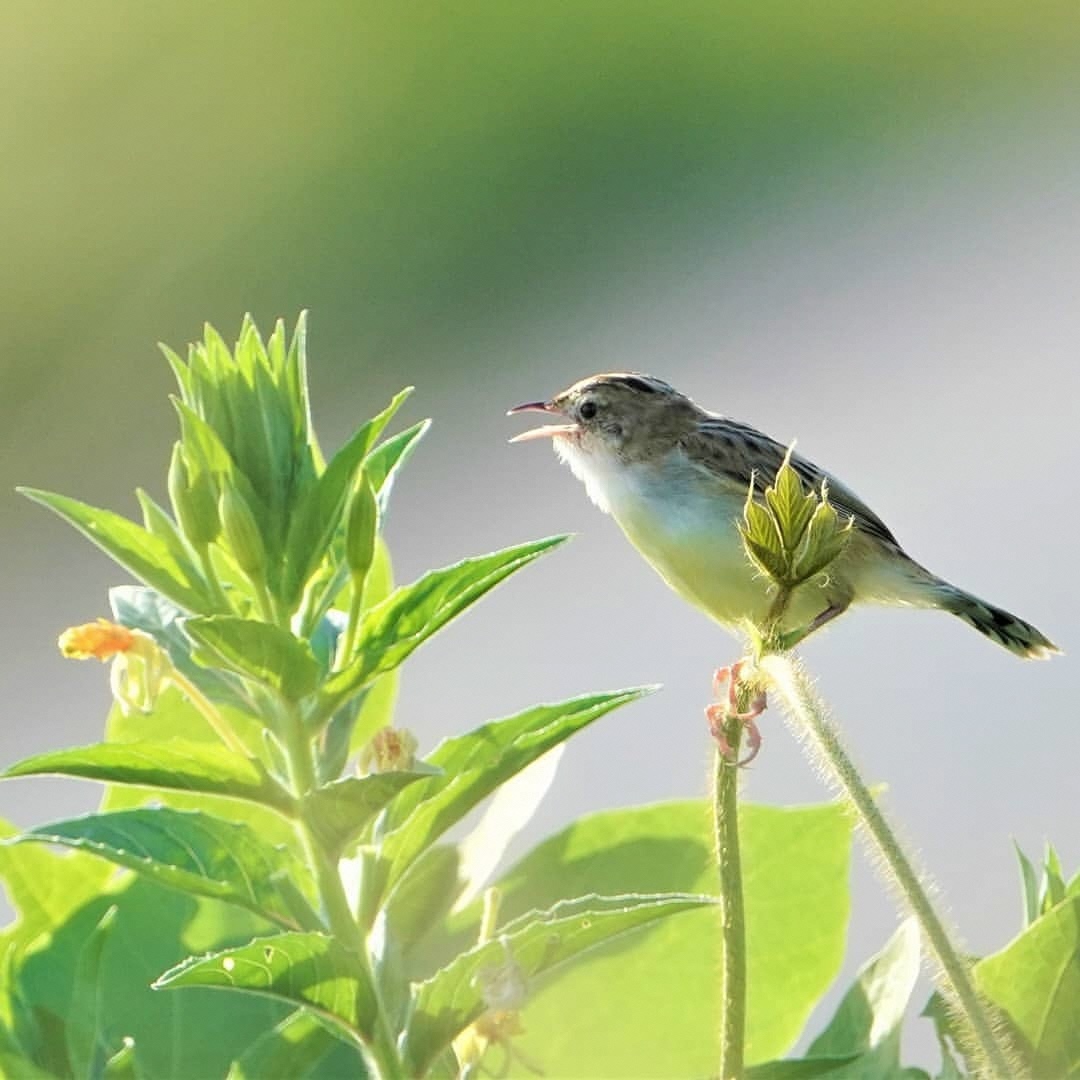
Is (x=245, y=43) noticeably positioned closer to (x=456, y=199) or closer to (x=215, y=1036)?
(x=456, y=199)

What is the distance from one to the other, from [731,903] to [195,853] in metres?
0.14

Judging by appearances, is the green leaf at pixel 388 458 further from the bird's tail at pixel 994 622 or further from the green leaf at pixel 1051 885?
the bird's tail at pixel 994 622

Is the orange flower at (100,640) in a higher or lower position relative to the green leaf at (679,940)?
higher

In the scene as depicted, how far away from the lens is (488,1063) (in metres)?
0.58

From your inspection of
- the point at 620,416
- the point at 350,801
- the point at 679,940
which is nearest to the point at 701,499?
the point at 620,416

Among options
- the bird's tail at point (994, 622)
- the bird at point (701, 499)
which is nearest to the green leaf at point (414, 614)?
the bird at point (701, 499)

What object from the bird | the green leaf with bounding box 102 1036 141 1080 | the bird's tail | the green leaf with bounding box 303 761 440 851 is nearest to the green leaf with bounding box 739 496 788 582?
the green leaf with bounding box 303 761 440 851

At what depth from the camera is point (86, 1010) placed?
55cm

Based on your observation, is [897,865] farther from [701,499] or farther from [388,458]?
[701,499]

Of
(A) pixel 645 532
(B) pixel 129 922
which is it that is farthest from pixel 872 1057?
(A) pixel 645 532

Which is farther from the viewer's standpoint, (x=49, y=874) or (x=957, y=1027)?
(x=49, y=874)

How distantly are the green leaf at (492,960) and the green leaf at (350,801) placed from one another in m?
0.04

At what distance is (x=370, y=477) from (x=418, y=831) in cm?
11

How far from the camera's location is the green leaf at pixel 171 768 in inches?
19.0
